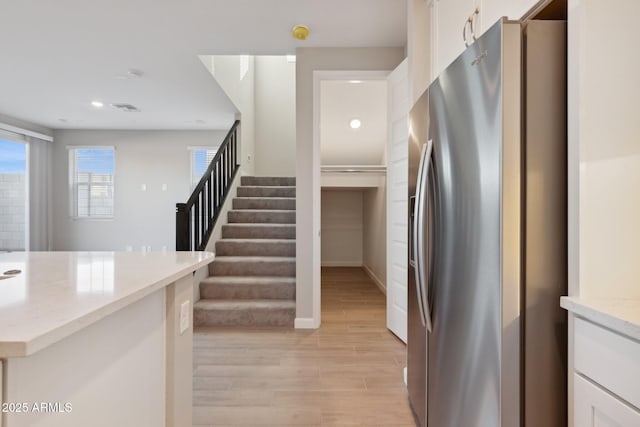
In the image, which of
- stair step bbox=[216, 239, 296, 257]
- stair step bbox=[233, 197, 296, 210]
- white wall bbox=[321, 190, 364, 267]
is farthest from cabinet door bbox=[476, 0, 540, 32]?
white wall bbox=[321, 190, 364, 267]

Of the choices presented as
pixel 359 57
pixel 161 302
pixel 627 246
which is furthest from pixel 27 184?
pixel 627 246

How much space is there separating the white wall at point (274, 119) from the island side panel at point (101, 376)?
207 inches

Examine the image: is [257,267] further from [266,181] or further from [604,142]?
[604,142]

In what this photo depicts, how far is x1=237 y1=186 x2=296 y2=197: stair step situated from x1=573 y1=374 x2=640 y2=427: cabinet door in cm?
433

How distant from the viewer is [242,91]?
16.9ft

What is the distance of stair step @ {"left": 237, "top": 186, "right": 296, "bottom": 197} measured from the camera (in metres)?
4.86

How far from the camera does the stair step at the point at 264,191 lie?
4859 millimetres

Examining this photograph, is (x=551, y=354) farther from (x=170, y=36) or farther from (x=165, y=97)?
(x=165, y=97)

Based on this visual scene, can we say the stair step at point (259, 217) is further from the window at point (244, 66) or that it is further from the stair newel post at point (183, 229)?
the window at point (244, 66)

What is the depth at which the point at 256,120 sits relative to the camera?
614 centimetres

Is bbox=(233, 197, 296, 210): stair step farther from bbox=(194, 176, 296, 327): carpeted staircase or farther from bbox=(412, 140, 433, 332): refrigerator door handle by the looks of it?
bbox=(412, 140, 433, 332): refrigerator door handle

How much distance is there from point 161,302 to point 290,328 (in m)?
2.10

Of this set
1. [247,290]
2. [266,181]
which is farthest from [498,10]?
[266,181]

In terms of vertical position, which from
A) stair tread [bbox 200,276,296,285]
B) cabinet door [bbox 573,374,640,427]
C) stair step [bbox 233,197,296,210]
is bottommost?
stair tread [bbox 200,276,296,285]
